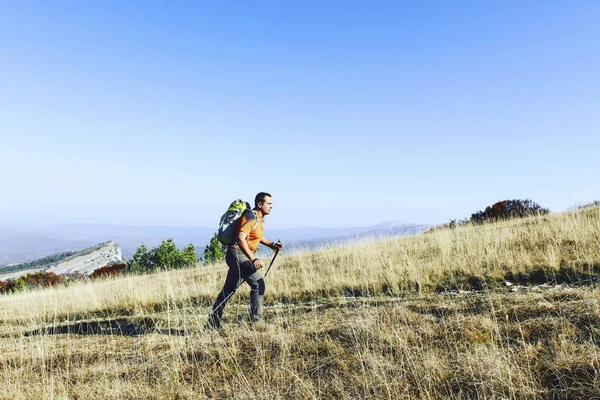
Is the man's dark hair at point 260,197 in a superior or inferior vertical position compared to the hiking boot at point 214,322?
superior

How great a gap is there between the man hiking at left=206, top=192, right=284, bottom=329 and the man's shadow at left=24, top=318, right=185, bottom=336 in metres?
1.25

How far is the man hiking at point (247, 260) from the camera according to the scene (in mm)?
5824

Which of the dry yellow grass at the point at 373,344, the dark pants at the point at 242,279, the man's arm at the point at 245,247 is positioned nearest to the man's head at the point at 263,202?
the man's arm at the point at 245,247

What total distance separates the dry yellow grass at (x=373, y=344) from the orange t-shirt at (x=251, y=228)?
1426 millimetres

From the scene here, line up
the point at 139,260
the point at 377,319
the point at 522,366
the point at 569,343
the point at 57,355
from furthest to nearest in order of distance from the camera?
the point at 139,260
the point at 57,355
the point at 377,319
the point at 569,343
the point at 522,366

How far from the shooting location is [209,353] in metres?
4.70

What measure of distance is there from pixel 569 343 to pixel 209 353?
4.18 meters

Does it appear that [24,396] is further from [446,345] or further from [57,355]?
[446,345]

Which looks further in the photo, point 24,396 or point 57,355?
point 57,355

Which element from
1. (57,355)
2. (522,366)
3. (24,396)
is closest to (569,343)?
(522,366)

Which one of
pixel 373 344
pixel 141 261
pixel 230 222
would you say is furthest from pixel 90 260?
pixel 373 344

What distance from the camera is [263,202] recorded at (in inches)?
244

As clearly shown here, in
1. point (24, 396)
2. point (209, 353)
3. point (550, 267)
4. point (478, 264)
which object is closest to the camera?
point (24, 396)

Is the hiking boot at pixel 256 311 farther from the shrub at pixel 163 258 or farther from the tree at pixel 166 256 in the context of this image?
the tree at pixel 166 256
